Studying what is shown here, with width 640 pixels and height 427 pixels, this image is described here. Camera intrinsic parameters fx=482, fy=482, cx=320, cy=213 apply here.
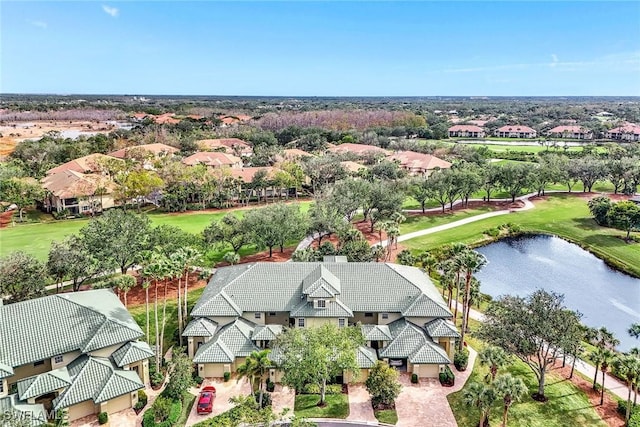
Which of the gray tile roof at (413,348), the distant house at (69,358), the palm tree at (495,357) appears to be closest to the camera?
the distant house at (69,358)

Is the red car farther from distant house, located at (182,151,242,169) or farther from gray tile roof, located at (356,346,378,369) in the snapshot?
distant house, located at (182,151,242,169)

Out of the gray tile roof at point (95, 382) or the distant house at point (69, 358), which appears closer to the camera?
the distant house at point (69, 358)

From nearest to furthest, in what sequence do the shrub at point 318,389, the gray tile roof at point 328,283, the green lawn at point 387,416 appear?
1. the green lawn at point 387,416
2. the shrub at point 318,389
3. the gray tile roof at point 328,283

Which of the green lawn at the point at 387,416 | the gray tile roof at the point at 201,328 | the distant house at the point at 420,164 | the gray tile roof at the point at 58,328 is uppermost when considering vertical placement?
the distant house at the point at 420,164

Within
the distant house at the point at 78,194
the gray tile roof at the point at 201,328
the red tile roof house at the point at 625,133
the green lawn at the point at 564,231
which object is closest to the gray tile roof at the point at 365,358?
the gray tile roof at the point at 201,328

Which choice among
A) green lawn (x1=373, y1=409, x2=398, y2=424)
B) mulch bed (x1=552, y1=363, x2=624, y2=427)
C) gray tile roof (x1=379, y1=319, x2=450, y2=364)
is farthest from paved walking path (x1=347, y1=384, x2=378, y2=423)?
mulch bed (x1=552, y1=363, x2=624, y2=427)

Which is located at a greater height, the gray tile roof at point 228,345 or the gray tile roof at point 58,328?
the gray tile roof at point 58,328

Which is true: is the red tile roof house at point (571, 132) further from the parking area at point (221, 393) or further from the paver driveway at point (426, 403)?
the parking area at point (221, 393)
